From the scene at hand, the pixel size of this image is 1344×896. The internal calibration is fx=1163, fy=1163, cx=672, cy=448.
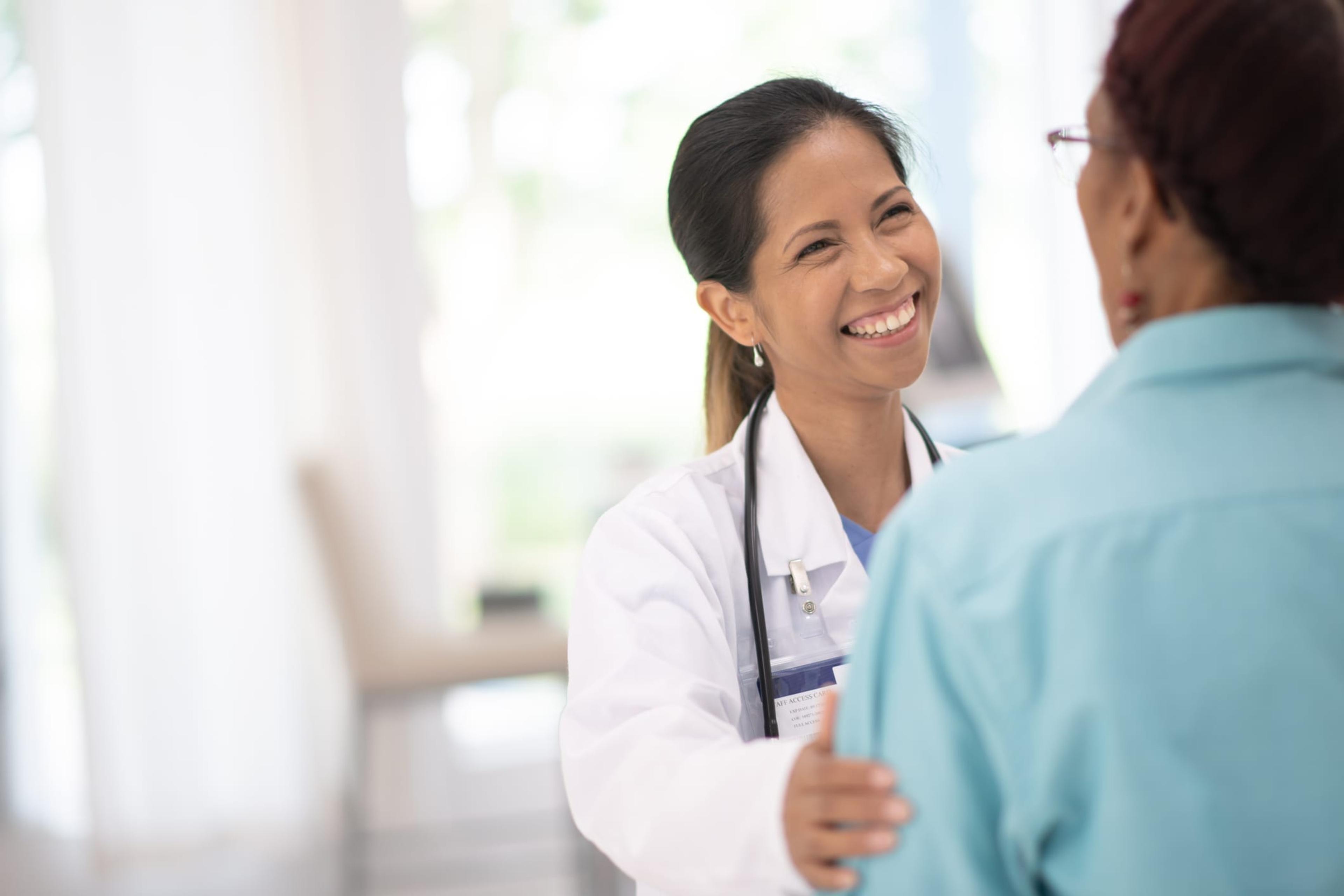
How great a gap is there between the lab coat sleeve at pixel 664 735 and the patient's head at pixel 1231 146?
477 millimetres

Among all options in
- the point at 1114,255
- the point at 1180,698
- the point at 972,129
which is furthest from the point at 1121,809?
the point at 972,129

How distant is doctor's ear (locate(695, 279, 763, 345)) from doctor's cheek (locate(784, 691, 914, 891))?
76 centimetres

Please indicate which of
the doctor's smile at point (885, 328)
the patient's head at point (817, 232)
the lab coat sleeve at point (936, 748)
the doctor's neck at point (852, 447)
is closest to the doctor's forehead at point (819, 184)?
the patient's head at point (817, 232)

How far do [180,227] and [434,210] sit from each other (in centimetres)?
75

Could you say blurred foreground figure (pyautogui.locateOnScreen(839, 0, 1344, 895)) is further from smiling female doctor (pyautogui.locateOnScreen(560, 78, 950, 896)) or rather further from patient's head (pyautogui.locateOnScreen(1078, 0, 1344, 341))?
smiling female doctor (pyautogui.locateOnScreen(560, 78, 950, 896))

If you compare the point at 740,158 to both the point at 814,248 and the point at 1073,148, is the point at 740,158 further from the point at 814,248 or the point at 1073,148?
the point at 1073,148

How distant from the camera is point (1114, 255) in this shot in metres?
0.85

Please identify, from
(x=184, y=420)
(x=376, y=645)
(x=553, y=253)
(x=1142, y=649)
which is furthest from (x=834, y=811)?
(x=553, y=253)

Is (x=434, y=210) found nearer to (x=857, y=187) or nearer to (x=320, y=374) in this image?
(x=320, y=374)

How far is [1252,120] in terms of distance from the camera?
2.36 feet

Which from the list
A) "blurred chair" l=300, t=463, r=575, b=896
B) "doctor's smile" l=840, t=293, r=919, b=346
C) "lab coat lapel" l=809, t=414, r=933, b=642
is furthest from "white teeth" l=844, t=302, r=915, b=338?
"blurred chair" l=300, t=463, r=575, b=896

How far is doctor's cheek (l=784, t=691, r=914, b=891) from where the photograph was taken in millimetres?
768

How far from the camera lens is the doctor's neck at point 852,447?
1.53 meters

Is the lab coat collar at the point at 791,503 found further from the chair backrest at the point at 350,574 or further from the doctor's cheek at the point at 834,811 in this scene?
the chair backrest at the point at 350,574
